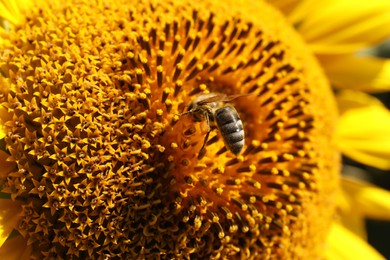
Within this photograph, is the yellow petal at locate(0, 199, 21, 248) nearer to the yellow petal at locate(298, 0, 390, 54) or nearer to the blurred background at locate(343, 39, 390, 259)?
the yellow petal at locate(298, 0, 390, 54)

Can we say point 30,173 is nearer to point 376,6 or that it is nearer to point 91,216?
point 91,216

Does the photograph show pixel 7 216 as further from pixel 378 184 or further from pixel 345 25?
pixel 378 184

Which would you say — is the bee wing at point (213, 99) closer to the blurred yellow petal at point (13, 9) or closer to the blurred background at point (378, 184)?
the blurred yellow petal at point (13, 9)

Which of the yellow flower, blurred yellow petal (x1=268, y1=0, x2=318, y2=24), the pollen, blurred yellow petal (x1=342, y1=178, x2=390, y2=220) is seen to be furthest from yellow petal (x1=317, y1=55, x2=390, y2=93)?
the pollen

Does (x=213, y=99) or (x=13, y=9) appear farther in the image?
(x=13, y=9)

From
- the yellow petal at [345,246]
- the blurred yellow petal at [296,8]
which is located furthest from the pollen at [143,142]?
the blurred yellow petal at [296,8]

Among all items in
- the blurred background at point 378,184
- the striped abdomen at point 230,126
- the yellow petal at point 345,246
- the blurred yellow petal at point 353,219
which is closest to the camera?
the striped abdomen at point 230,126

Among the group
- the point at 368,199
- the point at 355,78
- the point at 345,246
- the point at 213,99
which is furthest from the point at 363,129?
the point at 213,99
